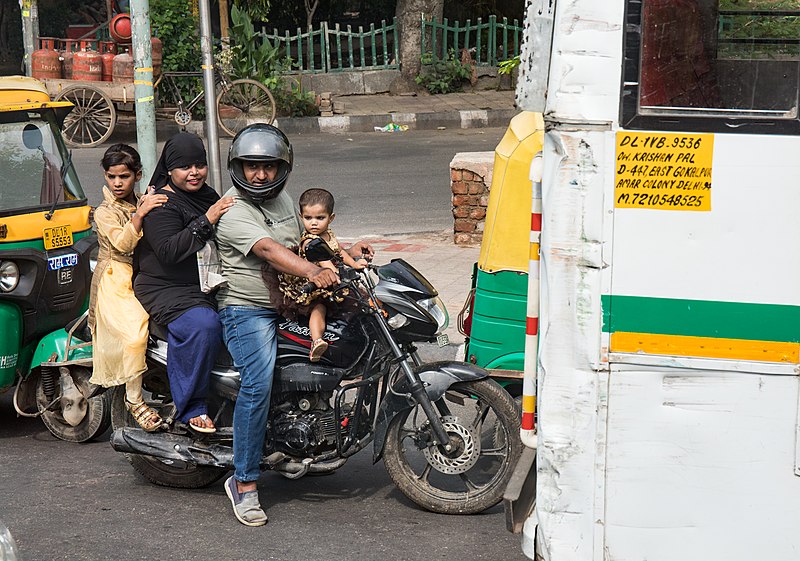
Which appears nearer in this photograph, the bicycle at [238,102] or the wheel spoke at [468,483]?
the wheel spoke at [468,483]

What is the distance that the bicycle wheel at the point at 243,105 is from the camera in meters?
16.2

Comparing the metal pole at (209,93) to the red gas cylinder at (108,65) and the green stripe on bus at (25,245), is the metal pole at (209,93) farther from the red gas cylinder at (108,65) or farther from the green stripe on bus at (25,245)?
the red gas cylinder at (108,65)

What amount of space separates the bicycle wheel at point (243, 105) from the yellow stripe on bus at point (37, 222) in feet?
33.3

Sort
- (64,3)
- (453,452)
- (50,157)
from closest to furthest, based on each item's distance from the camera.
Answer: (453,452)
(50,157)
(64,3)

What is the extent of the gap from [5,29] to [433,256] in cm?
1690

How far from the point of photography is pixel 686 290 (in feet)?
9.86

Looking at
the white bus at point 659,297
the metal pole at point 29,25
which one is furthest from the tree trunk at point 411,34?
the white bus at point 659,297

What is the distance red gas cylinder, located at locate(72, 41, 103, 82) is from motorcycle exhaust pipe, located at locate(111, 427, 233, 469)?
11.4 metres

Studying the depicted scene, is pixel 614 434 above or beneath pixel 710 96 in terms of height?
beneath

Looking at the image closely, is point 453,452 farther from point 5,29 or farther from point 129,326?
point 5,29

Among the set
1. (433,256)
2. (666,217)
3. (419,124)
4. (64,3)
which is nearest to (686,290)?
(666,217)

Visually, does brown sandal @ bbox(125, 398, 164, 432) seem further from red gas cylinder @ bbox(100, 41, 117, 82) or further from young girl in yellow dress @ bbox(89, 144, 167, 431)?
red gas cylinder @ bbox(100, 41, 117, 82)

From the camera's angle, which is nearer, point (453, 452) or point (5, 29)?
point (453, 452)

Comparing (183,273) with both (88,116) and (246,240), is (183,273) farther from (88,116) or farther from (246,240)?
(88,116)
